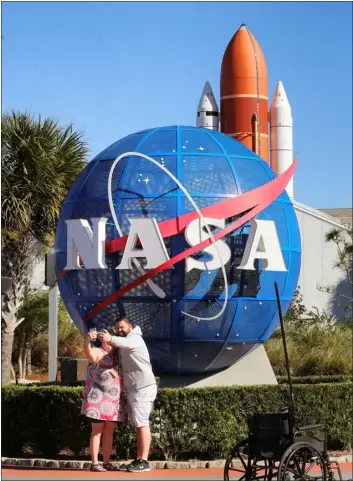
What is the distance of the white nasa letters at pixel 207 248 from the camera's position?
13798mm

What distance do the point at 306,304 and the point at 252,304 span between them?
2565 cm

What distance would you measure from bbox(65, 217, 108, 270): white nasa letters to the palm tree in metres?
8.59

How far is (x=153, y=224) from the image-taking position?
1364cm

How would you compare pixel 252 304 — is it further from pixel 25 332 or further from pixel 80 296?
pixel 25 332

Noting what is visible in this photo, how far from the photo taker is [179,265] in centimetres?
1387

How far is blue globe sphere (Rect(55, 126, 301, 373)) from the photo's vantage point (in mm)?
13961

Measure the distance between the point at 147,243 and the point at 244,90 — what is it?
1883 cm

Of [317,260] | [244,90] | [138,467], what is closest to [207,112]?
[244,90]

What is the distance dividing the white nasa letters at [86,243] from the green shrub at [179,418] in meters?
1.75

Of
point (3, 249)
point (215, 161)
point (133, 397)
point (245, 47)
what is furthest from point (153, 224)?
point (245, 47)

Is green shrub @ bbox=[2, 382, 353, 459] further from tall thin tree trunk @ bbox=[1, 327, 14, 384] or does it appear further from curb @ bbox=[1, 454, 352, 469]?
tall thin tree trunk @ bbox=[1, 327, 14, 384]

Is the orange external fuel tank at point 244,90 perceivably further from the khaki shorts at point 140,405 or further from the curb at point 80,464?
the khaki shorts at point 140,405

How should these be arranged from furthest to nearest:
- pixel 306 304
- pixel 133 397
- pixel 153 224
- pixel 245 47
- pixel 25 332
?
pixel 306 304 → pixel 245 47 → pixel 25 332 → pixel 153 224 → pixel 133 397

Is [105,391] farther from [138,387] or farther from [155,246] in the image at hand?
[155,246]
